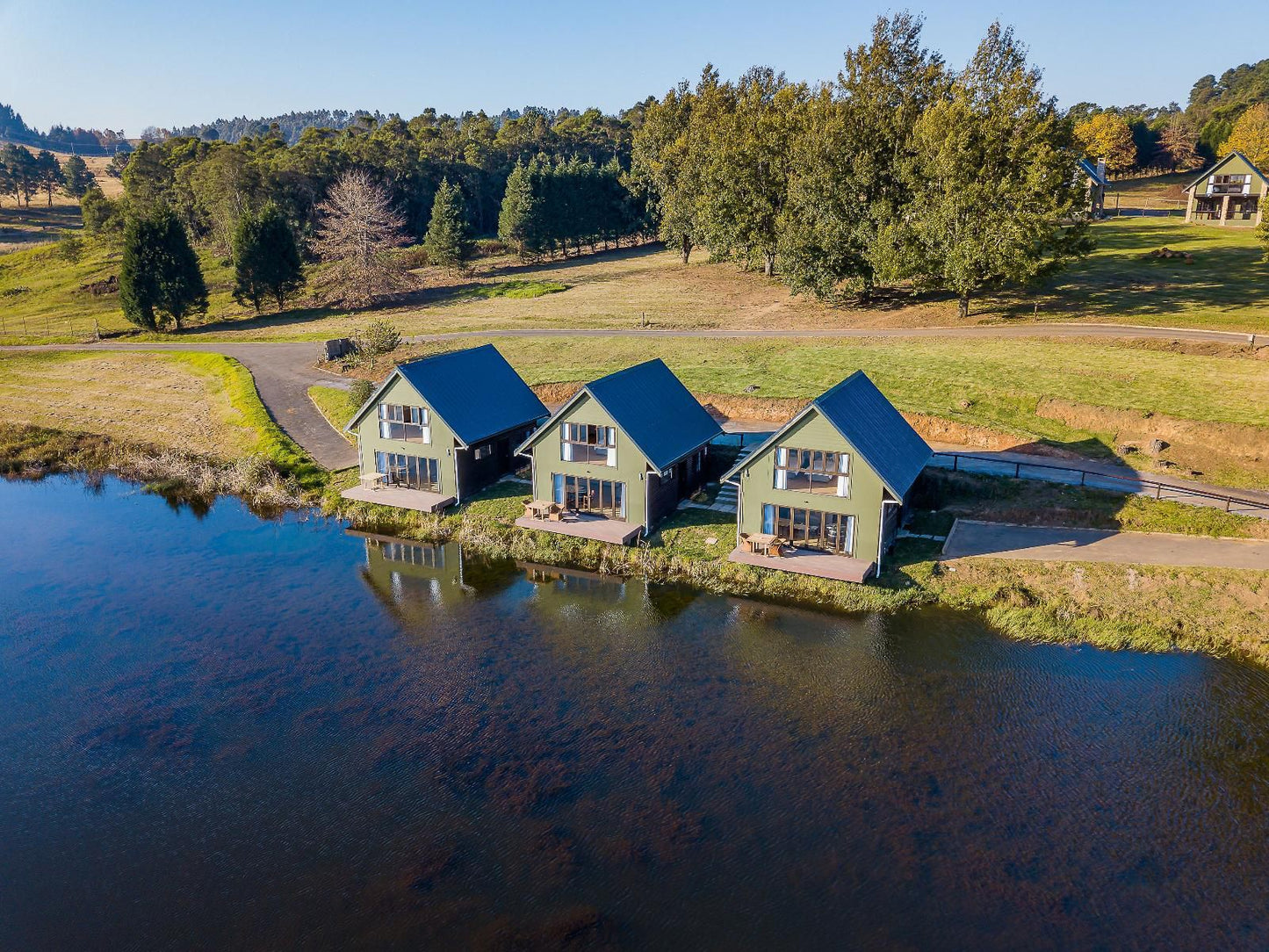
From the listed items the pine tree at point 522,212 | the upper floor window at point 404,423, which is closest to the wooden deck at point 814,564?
the upper floor window at point 404,423

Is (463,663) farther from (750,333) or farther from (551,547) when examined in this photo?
(750,333)

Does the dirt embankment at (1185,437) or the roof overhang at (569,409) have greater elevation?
the roof overhang at (569,409)

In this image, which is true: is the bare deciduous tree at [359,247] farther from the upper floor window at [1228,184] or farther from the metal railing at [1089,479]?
the upper floor window at [1228,184]

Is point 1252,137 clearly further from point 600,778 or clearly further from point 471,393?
point 600,778

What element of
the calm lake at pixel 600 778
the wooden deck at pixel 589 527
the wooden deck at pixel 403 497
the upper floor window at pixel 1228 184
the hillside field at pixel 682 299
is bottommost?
the calm lake at pixel 600 778

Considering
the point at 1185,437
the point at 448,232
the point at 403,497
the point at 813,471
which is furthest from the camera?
the point at 448,232

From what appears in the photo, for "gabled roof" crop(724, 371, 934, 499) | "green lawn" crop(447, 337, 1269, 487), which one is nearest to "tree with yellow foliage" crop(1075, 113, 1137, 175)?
"green lawn" crop(447, 337, 1269, 487)

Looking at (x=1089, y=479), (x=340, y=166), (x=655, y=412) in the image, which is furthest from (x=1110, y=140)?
(x=655, y=412)
